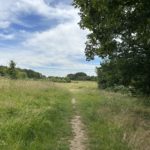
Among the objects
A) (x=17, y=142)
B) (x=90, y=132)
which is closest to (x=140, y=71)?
(x=90, y=132)

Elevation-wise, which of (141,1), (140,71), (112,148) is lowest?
(112,148)

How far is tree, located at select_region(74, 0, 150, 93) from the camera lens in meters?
13.3

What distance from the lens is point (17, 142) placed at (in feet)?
33.0

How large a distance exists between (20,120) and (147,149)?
4.29m

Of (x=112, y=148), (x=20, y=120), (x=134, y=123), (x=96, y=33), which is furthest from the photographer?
(x=96, y=33)

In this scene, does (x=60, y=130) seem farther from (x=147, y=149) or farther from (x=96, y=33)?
(x=96, y=33)

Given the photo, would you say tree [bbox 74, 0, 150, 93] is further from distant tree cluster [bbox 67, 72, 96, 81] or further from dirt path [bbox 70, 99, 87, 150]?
distant tree cluster [bbox 67, 72, 96, 81]

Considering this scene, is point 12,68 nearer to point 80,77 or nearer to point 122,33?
point 122,33

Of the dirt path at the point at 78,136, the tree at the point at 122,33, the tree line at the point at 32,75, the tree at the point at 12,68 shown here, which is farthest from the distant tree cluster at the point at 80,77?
the dirt path at the point at 78,136

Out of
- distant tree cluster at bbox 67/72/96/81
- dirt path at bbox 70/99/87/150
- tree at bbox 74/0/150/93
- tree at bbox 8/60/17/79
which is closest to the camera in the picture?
dirt path at bbox 70/99/87/150

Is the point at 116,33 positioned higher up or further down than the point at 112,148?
higher up

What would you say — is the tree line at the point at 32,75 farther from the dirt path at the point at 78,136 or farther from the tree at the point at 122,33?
the dirt path at the point at 78,136

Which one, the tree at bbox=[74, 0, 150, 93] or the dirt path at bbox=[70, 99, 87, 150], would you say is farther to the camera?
the tree at bbox=[74, 0, 150, 93]

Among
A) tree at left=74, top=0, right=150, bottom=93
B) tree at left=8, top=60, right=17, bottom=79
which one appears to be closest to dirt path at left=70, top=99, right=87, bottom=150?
tree at left=74, top=0, right=150, bottom=93
